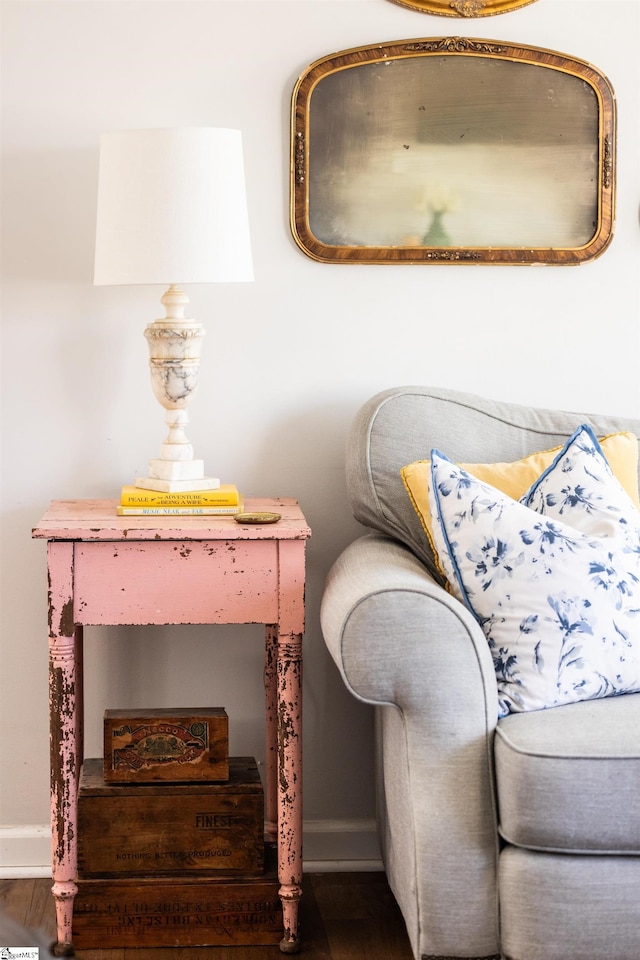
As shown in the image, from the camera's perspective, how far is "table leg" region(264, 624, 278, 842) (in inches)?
82.1

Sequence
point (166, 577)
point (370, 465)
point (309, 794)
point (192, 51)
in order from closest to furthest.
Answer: point (166, 577) → point (370, 465) → point (192, 51) → point (309, 794)

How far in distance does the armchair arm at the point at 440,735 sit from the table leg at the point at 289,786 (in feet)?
1.06

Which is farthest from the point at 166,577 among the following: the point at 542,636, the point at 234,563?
the point at 542,636

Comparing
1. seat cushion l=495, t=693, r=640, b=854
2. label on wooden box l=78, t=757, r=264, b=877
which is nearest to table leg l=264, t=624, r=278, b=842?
label on wooden box l=78, t=757, r=264, b=877

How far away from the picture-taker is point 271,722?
2104mm

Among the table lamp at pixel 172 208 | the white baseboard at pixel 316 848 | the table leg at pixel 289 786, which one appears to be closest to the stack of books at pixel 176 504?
the table leg at pixel 289 786

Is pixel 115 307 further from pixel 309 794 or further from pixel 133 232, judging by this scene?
pixel 309 794

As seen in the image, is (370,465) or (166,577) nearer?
(166,577)

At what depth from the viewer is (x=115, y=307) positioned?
2.16 meters

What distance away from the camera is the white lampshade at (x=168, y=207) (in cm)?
180

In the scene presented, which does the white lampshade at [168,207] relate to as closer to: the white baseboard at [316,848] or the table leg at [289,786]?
the table leg at [289,786]

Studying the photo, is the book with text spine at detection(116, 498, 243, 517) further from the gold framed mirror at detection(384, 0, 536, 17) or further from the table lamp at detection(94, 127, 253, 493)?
the gold framed mirror at detection(384, 0, 536, 17)

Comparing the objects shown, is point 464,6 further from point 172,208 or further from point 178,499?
point 178,499

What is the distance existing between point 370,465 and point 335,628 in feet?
1.66
